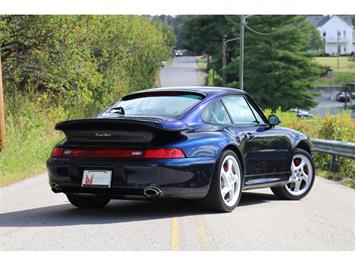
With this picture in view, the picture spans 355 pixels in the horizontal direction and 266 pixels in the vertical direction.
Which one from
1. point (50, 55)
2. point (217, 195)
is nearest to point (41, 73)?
point (50, 55)

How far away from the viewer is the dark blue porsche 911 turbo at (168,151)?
783 cm

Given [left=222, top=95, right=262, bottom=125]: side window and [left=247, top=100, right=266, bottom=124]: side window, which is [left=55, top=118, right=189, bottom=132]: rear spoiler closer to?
[left=222, top=95, right=262, bottom=125]: side window

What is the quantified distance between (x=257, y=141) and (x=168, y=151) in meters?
1.75

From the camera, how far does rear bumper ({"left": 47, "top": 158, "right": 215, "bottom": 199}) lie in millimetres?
7758

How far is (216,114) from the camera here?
8820mm

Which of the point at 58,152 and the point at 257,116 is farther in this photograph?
the point at 257,116

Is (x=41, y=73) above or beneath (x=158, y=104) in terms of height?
above

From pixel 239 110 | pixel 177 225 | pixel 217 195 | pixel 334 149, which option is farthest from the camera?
pixel 334 149

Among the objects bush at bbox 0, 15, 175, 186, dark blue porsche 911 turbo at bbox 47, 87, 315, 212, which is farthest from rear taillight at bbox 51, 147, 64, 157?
bush at bbox 0, 15, 175, 186

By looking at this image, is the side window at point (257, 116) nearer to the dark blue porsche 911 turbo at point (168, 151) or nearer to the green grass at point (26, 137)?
the dark blue porsche 911 turbo at point (168, 151)

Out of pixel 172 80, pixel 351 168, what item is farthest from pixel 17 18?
pixel 172 80

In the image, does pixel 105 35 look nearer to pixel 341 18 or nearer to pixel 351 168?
pixel 351 168

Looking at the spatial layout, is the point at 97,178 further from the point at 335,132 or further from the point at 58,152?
the point at 335,132

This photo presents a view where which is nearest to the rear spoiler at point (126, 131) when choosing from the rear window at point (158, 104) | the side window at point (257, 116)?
the rear window at point (158, 104)
